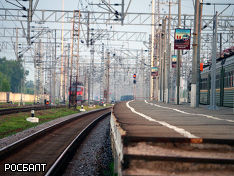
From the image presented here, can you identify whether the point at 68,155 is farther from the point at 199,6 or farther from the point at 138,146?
the point at 199,6

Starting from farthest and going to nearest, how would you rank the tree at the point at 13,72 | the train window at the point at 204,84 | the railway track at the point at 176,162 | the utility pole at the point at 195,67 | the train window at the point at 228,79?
the tree at the point at 13,72, the train window at the point at 204,84, the utility pole at the point at 195,67, the train window at the point at 228,79, the railway track at the point at 176,162

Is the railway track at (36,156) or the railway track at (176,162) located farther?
the railway track at (36,156)

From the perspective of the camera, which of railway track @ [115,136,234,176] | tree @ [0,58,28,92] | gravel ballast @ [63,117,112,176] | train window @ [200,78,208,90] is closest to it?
railway track @ [115,136,234,176]

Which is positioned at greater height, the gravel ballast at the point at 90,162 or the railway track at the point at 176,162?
the railway track at the point at 176,162

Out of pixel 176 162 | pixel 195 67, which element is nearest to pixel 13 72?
pixel 195 67

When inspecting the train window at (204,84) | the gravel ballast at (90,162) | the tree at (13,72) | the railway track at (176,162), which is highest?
the tree at (13,72)

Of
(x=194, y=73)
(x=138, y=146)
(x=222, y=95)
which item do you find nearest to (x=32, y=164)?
(x=138, y=146)

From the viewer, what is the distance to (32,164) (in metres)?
8.34

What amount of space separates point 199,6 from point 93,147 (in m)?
13.8

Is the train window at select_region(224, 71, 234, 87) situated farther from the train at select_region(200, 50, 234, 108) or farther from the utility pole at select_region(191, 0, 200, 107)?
the utility pole at select_region(191, 0, 200, 107)

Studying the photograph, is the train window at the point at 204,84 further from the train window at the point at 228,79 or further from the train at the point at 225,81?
the train window at the point at 228,79

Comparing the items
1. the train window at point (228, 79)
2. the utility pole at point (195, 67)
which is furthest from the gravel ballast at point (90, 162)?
the train window at point (228, 79)

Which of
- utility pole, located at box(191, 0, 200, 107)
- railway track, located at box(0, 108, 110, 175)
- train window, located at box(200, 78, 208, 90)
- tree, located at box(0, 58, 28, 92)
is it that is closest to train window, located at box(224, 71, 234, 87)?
utility pole, located at box(191, 0, 200, 107)

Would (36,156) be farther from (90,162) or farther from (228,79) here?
(228,79)
